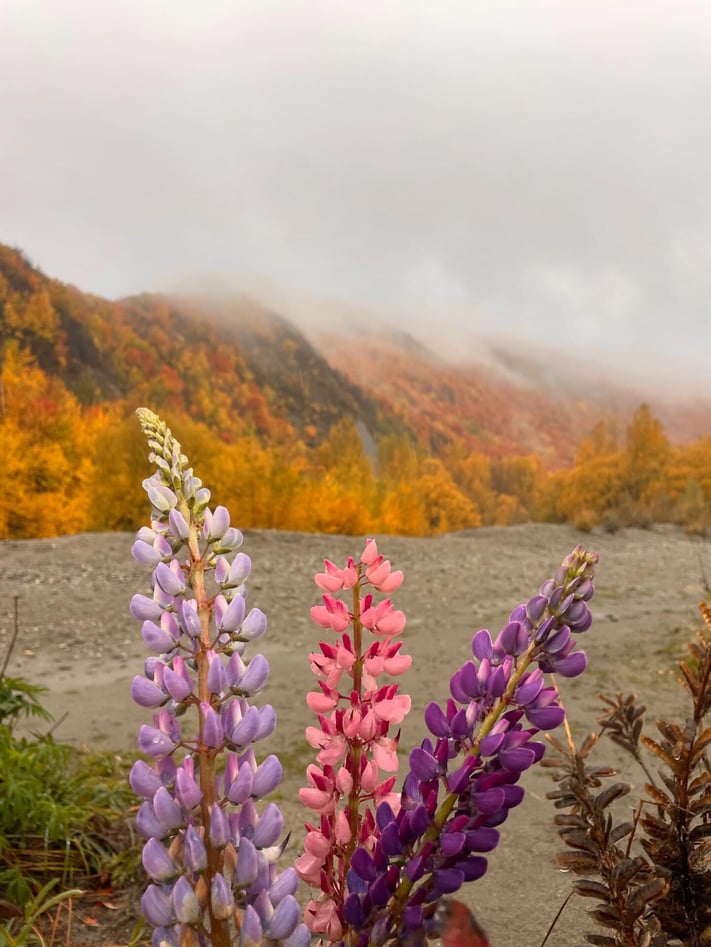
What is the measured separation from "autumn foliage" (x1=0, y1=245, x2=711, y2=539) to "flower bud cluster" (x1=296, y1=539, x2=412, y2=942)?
16017 mm

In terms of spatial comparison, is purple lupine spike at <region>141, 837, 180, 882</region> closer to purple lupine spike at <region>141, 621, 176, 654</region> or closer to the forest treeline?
purple lupine spike at <region>141, 621, 176, 654</region>

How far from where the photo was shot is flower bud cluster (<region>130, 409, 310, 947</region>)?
53cm

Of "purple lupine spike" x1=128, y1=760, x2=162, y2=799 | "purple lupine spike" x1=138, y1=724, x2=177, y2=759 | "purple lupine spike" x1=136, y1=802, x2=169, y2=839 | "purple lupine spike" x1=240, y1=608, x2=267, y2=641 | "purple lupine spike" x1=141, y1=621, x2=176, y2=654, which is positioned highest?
"purple lupine spike" x1=240, y1=608, x2=267, y2=641

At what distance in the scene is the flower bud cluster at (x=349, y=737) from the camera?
683 millimetres

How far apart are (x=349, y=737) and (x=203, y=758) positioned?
19 cm

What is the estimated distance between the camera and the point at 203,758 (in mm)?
559

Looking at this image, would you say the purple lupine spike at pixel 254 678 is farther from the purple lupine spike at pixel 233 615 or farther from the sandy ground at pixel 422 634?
the sandy ground at pixel 422 634

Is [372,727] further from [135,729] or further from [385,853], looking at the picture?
[135,729]

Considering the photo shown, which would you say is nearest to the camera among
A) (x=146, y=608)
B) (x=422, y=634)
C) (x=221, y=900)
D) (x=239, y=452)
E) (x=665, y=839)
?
(x=221, y=900)

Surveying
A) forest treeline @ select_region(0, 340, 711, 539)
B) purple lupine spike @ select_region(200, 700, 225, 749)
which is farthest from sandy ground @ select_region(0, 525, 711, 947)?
forest treeline @ select_region(0, 340, 711, 539)

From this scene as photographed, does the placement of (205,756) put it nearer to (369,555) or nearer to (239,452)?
(369,555)

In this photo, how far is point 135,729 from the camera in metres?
4.12

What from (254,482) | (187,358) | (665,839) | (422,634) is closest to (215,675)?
(665,839)

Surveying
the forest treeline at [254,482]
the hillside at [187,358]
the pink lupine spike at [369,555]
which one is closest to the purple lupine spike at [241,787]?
the pink lupine spike at [369,555]
